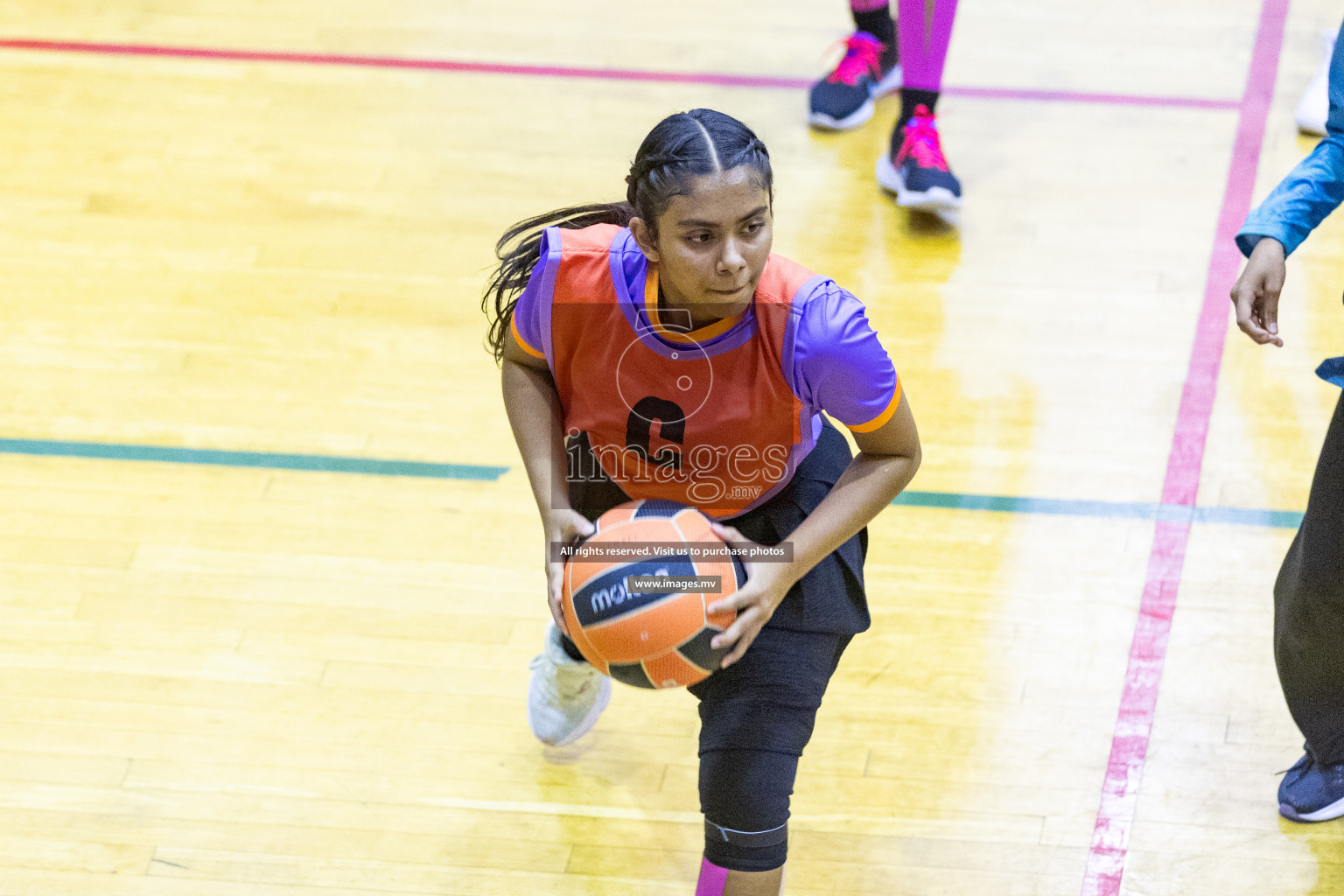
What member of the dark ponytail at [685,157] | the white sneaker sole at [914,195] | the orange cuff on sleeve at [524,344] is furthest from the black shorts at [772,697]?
the white sneaker sole at [914,195]

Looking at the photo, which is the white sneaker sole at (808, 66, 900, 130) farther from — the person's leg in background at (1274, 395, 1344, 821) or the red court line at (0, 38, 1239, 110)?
the person's leg in background at (1274, 395, 1344, 821)

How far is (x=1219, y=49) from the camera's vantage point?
406 centimetres

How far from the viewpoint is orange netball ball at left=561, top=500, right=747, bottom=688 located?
168 cm

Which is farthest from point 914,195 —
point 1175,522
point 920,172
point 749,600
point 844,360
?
point 749,600

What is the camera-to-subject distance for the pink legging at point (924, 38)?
3.53m

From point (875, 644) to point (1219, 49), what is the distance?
2533 millimetres

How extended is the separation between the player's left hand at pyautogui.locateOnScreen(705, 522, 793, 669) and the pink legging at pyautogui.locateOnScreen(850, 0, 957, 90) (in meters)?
2.21

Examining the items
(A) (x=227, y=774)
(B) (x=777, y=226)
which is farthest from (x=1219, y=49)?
(A) (x=227, y=774)

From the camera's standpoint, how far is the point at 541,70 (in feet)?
13.6

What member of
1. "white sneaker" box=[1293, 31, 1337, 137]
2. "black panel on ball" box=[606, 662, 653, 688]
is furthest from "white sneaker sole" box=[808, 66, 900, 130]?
"black panel on ball" box=[606, 662, 653, 688]

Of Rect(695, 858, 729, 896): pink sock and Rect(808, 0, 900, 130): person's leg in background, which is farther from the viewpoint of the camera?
Rect(808, 0, 900, 130): person's leg in background

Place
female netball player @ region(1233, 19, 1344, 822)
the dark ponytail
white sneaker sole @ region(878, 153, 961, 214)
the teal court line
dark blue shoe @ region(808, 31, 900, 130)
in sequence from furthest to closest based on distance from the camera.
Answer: dark blue shoe @ region(808, 31, 900, 130) → white sneaker sole @ region(878, 153, 961, 214) → the teal court line → female netball player @ region(1233, 19, 1344, 822) → the dark ponytail

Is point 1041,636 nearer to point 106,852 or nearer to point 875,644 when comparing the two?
point 875,644

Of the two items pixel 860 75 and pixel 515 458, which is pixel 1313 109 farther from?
pixel 515 458
